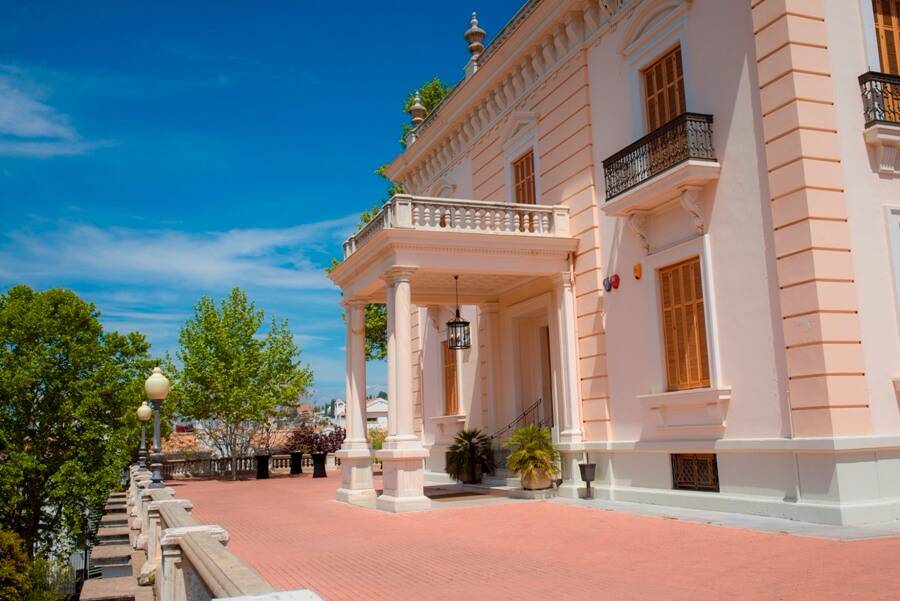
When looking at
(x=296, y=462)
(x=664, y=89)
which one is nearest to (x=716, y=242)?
(x=664, y=89)

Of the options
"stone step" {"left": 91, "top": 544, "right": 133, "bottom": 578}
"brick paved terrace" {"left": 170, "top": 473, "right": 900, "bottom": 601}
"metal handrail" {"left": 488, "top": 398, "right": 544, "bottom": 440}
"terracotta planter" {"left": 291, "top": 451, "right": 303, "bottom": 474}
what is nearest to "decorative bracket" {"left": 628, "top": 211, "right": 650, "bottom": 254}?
"brick paved terrace" {"left": 170, "top": 473, "right": 900, "bottom": 601}

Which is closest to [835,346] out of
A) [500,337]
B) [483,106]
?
[500,337]

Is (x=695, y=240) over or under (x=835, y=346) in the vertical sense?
over

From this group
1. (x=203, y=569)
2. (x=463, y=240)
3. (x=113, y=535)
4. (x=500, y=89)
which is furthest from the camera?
(x=500, y=89)

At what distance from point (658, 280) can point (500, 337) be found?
652cm

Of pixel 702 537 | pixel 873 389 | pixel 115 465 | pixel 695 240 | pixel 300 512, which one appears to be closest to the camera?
pixel 702 537

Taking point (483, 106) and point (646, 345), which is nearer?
point (646, 345)

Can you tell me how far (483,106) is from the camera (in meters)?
20.4

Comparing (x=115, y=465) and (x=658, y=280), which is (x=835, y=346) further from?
(x=115, y=465)

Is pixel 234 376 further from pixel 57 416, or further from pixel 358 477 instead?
pixel 358 477

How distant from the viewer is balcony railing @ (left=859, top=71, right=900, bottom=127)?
10.9 meters

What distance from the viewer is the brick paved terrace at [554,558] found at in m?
7.00

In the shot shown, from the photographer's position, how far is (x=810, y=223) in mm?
10484

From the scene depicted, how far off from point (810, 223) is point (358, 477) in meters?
10.7
